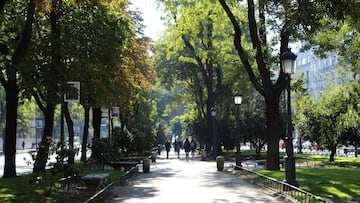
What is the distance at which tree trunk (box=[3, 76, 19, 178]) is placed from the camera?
2069 centimetres

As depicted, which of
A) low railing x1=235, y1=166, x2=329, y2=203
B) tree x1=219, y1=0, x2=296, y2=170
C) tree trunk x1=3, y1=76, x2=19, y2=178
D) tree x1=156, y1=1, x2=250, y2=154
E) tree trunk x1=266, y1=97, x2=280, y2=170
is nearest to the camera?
low railing x1=235, y1=166, x2=329, y2=203

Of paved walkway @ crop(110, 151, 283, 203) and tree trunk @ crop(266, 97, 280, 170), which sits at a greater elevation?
tree trunk @ crop(266, 97, 280, 170)

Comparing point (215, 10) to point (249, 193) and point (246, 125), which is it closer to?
point (249, 193)

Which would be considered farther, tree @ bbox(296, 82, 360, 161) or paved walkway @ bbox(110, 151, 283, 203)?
tree @ bbox(296, 82, 360, 161)

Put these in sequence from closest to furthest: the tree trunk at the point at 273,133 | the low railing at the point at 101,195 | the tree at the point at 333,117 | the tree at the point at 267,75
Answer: the low railing at the point at 101,195 → the tree at the point at 267,75 → the tree trunk at the point at 273,133 → the tree at the point at 333,117

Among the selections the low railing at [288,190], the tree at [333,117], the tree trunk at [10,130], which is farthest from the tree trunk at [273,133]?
the tree trunk at [10,130]

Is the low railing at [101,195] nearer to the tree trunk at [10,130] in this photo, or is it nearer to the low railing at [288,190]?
the low railing at [288,190]

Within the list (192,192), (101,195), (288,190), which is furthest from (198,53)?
(101,195)

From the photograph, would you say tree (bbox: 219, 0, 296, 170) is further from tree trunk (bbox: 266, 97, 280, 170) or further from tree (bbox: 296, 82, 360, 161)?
tree (bbox: 296, 82, 360, 161)

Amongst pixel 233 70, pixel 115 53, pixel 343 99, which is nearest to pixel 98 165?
pixel 115 53

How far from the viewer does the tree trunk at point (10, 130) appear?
67.9 feet

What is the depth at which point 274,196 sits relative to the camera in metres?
15.3

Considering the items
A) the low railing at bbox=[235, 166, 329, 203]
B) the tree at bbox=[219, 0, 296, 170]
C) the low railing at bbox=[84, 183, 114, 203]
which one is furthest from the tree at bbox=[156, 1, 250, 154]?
the low railing at bbox=[84, 183, 114, 203]

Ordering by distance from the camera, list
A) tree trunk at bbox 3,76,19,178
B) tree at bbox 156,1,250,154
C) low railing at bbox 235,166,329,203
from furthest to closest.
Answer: tree at bbox 156,1,250,154 < tree trunk at bbox 3,76,19,178 < low railing at bbox 235,166,329,203
